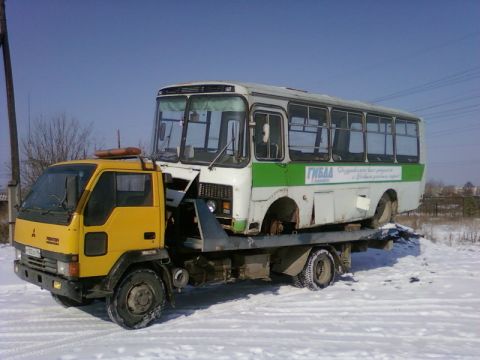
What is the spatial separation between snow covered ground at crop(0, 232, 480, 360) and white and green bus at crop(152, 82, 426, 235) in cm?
135

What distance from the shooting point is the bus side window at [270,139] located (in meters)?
8.34

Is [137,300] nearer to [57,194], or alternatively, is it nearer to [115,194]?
[115,194]

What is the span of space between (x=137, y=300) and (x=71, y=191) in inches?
70.2

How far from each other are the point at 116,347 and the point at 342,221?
5664 mm

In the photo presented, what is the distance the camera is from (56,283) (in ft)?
21.5

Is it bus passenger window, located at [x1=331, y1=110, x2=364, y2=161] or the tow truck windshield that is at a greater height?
bus passenger window, located at [x1=331, y1=110, x2=364, y2=161]

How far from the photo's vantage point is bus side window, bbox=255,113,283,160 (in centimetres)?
834

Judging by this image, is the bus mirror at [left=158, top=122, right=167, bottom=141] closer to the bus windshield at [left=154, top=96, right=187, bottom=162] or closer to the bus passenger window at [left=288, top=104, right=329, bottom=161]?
the bus windshield at [left=154, top=96, right=187, bottom=162]

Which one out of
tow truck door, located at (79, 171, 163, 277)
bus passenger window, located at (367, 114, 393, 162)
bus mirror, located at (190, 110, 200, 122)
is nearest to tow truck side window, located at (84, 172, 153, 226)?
tow truck door, located at (79, 171, 163, 277)

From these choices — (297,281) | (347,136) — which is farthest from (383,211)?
(297,281)

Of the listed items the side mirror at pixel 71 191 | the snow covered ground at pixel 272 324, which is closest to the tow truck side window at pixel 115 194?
the side mirror at pixel 71 191

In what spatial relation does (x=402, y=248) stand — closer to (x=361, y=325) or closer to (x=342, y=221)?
(x=342, y=221)

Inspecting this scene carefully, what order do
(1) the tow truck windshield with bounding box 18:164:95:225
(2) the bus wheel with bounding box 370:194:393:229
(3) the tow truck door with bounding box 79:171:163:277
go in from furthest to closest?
(2) the bus wheel with bounding box 370:194:393:229, (3) the tow truck door with bounding box 79:171:163:277, (1) the tow truck windshield with bounding box 18:164:95:225

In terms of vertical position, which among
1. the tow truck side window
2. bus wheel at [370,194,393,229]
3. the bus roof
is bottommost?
bus wheel at [370,194,393,229]
